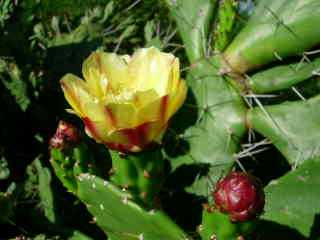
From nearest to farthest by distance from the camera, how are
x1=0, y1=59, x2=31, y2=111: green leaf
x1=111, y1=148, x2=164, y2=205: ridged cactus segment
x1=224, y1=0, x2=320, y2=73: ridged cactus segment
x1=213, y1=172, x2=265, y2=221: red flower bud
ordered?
1. x1=213, y1=172, x2=265, y2=221: red flower bud
2. x1=111, y1=148, x2=164, y2=205: ridged cactus segment
3. x1=224, y1=0, x2=320, y2=73: ridged cactus segment
4. x1=0, y1=59, x2=31, y2=111: green leaf

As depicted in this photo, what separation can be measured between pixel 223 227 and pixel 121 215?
0.30 meters

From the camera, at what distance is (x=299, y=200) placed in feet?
5.28

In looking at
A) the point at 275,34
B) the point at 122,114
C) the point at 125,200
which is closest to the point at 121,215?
the point at 125,200

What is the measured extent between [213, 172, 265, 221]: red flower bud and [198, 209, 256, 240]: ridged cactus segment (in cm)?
3

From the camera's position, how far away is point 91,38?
240 centimetres

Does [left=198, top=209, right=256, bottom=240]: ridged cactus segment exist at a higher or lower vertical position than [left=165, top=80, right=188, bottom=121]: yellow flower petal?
lower

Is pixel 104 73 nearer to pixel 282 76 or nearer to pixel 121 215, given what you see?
pixel 121 215

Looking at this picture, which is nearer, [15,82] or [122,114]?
[122,114]

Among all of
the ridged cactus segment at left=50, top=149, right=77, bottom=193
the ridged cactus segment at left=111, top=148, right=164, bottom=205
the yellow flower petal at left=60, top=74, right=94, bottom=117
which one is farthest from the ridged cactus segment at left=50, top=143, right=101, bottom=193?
the yellow flower petal at left=60, top=74, right=94, bottom=117

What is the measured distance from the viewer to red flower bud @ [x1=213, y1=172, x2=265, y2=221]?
1.18 meters

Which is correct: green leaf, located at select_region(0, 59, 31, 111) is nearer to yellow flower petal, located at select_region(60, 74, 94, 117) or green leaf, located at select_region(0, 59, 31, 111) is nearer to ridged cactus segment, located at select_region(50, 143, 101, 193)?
ridged cactus segment, located at select_region(50, 143, 101, 193)

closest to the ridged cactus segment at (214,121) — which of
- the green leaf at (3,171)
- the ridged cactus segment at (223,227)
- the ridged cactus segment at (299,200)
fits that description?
the ridged cactus segment at (299,200)

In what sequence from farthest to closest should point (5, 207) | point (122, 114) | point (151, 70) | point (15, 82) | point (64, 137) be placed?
point (15, 82), point (5, 207), point (64, 137), point (151, 70), point (122, 114)

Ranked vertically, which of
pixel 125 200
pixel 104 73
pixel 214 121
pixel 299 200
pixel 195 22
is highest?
pixel 104 73
